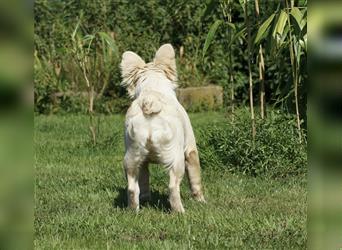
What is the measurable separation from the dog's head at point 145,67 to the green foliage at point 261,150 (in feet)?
5.08

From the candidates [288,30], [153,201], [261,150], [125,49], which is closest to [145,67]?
[153,201]

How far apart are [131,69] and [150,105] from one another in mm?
739

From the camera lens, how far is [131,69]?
4543mm

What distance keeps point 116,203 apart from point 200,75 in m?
8.67

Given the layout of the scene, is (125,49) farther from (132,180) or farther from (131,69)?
(132,180)

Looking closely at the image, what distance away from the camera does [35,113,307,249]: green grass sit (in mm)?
3412

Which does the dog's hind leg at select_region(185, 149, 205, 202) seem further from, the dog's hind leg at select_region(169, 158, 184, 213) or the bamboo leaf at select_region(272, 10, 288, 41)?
the bamboo leaf at select_region(272, 10, 288, 41)

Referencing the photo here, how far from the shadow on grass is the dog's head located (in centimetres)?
81

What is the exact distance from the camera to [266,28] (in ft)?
17.2

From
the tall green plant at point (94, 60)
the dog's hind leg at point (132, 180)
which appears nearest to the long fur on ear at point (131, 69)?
the dog's hind leg at point (132, 180)

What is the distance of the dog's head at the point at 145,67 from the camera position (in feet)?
14.8

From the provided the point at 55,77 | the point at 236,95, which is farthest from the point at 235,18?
the point at 55,77

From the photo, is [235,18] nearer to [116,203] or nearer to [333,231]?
[116,203]

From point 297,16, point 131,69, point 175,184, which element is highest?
point 297,16
